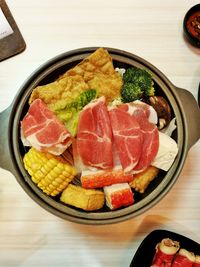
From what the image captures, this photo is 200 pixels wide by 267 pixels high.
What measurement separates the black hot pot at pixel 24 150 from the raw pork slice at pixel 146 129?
0.09 m

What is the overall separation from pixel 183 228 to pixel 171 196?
14 centimetres

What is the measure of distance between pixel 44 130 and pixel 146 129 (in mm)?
375

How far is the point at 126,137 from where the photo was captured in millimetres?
1609

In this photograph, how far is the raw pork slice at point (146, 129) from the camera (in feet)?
5.29

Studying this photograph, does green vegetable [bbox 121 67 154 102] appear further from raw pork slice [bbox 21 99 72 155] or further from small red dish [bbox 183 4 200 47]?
small red dish [bbox 183 4 200 47]

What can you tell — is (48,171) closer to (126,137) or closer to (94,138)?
(94,138)

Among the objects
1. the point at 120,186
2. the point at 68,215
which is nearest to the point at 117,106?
the point at 120,186

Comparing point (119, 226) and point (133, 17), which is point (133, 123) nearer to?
point (119, 226)

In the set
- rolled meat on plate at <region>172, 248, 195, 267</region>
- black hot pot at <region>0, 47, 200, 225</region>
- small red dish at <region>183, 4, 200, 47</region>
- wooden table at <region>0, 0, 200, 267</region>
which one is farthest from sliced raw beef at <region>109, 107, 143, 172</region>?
small red dish at <region>183, 4, 200, 47</region>

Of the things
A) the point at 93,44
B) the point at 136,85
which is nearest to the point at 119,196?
the point at 136,85

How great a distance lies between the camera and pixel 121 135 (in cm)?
162

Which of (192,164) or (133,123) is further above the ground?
(133,123)

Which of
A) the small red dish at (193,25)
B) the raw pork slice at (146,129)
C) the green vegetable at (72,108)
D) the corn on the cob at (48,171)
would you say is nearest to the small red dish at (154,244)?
the raw pork slice at (146,129)

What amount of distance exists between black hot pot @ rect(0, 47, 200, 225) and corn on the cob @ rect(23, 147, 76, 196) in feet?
0.08
